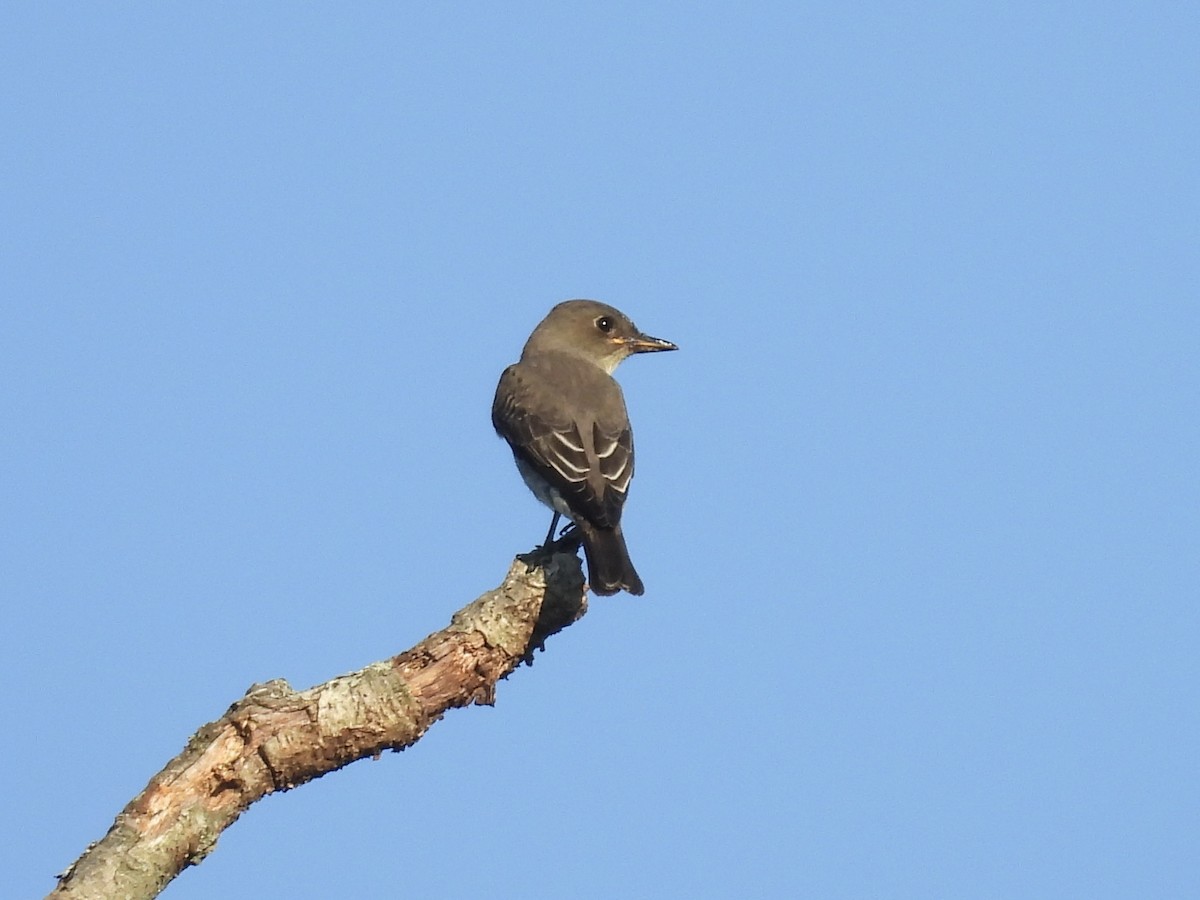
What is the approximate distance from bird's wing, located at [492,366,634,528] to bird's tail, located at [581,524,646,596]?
0.10 metres

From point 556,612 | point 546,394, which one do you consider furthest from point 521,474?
point 556,612

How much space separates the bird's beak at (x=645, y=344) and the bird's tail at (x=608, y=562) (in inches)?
122

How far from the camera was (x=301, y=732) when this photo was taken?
23.9 feet

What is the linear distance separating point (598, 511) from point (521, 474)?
61.7 inches

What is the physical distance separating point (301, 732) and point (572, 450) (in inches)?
167

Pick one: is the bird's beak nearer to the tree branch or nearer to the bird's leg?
the bird's leg

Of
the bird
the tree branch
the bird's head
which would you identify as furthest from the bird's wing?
the tree branch

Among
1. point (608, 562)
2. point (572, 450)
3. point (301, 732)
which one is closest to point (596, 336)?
point (572, 450)

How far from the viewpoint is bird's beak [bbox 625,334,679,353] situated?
43.6 feet

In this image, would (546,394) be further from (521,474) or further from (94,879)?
(94,879)

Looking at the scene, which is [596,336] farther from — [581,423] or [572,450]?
[572,450]

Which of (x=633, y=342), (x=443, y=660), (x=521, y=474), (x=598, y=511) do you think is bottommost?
(x=443, y=660)

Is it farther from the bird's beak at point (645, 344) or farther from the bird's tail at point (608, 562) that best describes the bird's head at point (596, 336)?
the bird's tail at point (608, 562)

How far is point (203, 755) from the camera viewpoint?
707 centimetres
